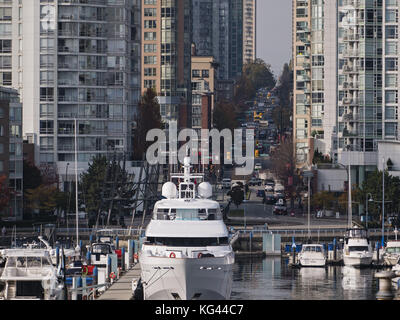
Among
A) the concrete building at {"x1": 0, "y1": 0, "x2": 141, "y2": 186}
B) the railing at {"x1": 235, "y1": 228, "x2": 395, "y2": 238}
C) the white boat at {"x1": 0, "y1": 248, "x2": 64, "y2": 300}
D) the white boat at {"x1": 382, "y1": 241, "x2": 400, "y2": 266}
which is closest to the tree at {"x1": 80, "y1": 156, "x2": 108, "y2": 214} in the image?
the concrete building at {"x1": 0, "y1": 0, "x2": 141, "y2": 186}

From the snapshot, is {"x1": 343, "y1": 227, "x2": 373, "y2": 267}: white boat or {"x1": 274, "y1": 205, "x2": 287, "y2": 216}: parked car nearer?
Answer: {"x1": 343, "y1": 227, "x2": 373, "y2": 267}: white boat

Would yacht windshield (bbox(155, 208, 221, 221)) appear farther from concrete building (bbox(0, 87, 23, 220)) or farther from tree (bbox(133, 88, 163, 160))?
tree (bbox(133, 88, 163, 160))

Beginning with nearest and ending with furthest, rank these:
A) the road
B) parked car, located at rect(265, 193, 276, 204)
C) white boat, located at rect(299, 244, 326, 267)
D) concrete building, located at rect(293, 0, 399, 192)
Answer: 1. white boat, located at rect(299, 244, 326, 267)
2. the road
3. concrete building, located at rect(293, 0, 399, 192)
4. parked car, located at rect(265, 193, 276, 204)

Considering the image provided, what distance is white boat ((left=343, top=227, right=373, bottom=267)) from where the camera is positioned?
104562mm

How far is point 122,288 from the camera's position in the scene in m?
77.5

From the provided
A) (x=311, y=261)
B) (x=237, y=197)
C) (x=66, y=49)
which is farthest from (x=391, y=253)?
(x=66, y=49)

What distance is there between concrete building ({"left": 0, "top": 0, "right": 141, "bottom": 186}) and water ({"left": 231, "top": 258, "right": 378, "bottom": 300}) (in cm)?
5431

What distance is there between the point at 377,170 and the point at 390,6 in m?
21.1

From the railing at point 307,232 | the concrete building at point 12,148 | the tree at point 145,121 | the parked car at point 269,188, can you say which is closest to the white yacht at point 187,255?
the railing at point 307,232

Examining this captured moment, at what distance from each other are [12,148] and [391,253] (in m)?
47.5

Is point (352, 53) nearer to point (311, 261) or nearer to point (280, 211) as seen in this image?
point (280, 211)

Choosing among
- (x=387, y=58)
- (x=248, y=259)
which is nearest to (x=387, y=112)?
(x=387, y=58)

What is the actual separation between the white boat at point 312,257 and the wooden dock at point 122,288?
60.8ft

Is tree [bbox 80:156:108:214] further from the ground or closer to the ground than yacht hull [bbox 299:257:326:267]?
further from the ground
